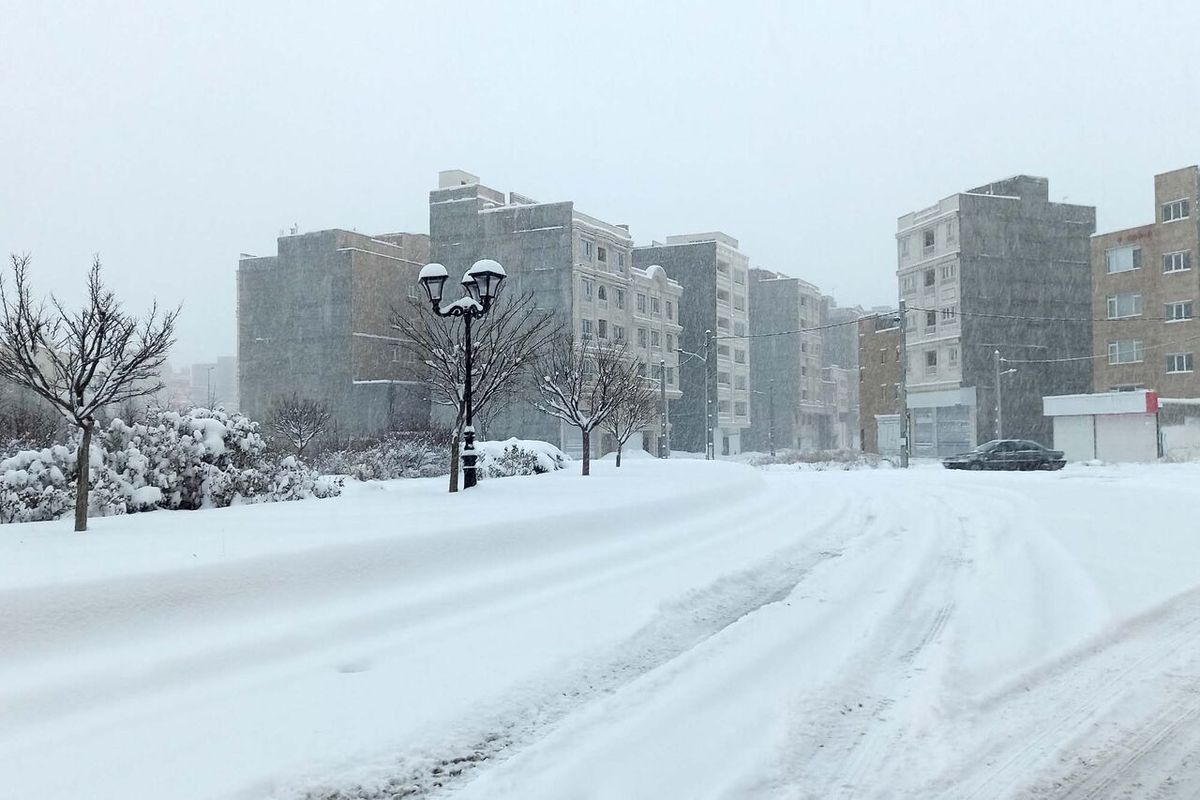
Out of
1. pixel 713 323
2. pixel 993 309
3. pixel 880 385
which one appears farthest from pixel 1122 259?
pixel 713 323

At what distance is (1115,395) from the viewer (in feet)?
124

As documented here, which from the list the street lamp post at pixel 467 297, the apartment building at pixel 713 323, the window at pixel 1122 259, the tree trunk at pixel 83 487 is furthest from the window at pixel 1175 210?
the tree trunk at pixel 83 487

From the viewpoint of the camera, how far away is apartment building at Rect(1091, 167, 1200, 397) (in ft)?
149

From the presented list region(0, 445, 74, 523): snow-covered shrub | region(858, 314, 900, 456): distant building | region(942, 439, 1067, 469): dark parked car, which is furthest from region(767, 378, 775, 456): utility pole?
region(0, 445, 74, 523): snow-covered shrub

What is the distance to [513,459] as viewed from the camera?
20.1 meters

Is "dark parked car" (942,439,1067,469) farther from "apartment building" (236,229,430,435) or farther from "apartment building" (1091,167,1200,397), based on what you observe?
"apartment building" (236,229,430,435)

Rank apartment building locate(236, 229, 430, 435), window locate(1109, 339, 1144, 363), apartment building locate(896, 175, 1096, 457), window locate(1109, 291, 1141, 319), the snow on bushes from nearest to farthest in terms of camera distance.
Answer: the snow on bushes < window locate(1109, 339, 1144, 363) < window locate(1109, 291, 1141, 319) < apartment building locate(896, 175, 1096, 457) < apartment building locate(236, 229, 430, 435)

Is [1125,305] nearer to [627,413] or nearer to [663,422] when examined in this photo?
[663,422]

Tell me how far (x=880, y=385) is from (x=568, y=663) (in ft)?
194

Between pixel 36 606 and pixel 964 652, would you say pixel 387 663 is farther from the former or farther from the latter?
pixel 964 652

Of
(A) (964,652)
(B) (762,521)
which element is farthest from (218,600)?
(B) (762,521)

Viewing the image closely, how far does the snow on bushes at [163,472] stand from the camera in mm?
10297

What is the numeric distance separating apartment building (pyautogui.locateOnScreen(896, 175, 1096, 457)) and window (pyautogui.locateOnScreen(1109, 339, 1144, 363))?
714cm

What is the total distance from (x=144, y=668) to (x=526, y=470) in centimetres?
1495
